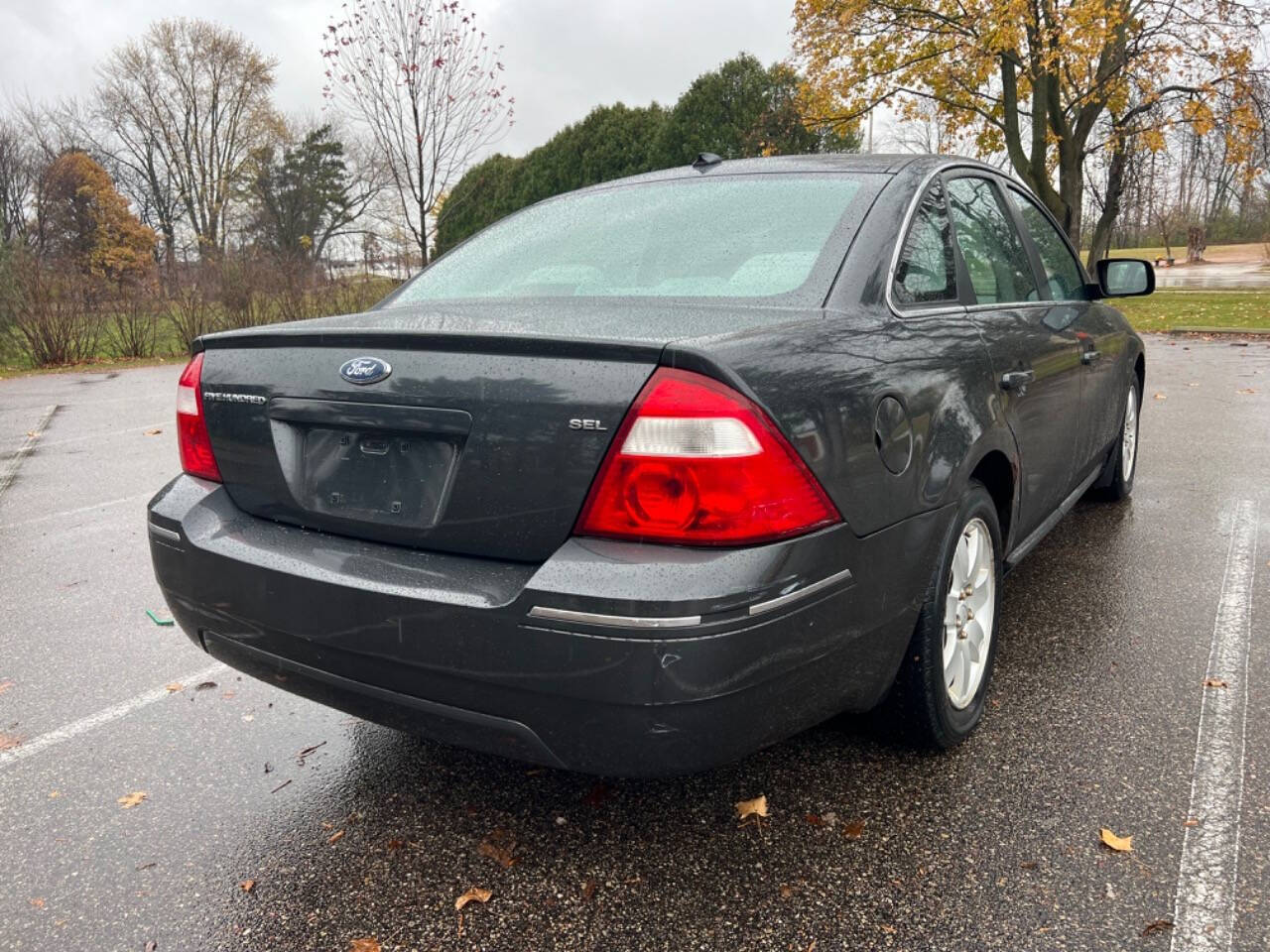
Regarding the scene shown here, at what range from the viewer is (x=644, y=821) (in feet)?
7.53

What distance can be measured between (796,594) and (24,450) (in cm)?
825

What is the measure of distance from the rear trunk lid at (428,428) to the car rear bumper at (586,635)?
0.07 metres

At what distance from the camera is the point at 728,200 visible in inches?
106

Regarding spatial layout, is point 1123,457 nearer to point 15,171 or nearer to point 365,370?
point 365,370

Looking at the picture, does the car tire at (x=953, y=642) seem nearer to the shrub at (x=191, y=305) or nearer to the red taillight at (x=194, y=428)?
the red taillight at (x=194, y=428)

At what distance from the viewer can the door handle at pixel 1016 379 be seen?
2.69m

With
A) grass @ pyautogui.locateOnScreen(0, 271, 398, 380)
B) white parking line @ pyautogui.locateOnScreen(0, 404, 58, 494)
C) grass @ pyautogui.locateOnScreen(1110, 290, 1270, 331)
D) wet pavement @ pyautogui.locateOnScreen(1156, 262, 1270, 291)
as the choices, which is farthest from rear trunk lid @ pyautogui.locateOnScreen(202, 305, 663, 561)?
wet pavement @ pyautogui.locateOnScreen(1156, 262, 1270, 291)

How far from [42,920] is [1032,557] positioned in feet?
12.8

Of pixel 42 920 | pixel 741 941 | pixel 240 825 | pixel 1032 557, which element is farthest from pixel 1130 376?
pixel 42 920

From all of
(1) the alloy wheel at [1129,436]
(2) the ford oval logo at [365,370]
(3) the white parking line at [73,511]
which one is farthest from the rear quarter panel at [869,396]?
(3) the white parking line at [73,511]

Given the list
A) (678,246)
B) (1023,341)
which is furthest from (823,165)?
(1023,341)

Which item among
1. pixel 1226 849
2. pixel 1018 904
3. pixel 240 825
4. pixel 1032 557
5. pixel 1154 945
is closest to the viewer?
pixel 1154 945

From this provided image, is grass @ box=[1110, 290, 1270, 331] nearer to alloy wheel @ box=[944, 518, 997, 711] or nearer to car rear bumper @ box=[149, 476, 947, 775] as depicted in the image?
alloy wheel @ box=[944, 518, 997, 711]

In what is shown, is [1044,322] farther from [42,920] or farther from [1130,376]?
[42,920]
